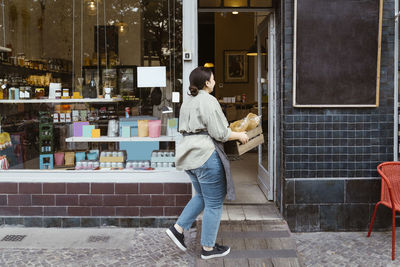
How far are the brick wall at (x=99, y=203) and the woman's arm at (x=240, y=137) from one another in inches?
55.5

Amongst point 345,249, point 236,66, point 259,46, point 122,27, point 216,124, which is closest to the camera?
point 216,124

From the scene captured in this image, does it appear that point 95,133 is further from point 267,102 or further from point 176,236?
point 267,102

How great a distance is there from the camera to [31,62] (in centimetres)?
582

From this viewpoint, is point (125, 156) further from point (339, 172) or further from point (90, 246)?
point (339, 172)

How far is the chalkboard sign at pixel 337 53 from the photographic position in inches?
185

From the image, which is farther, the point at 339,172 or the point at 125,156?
the point at 125,156

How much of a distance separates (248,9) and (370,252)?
3.12m

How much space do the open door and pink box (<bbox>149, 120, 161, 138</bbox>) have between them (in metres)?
1.42

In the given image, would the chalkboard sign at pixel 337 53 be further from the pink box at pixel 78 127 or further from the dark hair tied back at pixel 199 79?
the pink box at pixel 78 127

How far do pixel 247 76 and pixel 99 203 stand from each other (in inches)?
442

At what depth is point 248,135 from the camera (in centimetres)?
404

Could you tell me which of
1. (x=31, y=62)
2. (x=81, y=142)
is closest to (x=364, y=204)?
(x=81, y=142)

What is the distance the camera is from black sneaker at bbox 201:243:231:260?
12.9 feet

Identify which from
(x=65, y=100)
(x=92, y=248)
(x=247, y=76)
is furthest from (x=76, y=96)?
(x=247, y=76)
